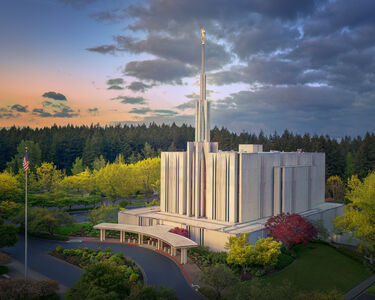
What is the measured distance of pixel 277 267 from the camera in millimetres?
30219

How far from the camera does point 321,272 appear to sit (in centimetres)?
3009

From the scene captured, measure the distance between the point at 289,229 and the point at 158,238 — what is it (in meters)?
14.0

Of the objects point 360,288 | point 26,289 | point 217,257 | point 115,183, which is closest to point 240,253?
point 217,257

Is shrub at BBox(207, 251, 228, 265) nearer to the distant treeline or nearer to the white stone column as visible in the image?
the white stone column

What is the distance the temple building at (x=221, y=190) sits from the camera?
37656 mm

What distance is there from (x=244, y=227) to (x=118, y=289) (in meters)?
18.1

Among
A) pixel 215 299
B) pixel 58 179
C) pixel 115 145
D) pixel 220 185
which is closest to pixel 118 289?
pixel 215 299

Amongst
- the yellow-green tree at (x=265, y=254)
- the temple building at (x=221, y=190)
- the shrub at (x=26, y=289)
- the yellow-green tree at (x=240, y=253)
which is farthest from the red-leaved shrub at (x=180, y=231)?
the shrub at (x=26, y=289)

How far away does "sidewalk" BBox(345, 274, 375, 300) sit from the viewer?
85.1 ft

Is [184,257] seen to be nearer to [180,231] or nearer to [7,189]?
[180,231]

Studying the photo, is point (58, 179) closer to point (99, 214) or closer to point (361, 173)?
point (99, 214)

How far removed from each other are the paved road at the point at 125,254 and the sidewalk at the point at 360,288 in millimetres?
12807

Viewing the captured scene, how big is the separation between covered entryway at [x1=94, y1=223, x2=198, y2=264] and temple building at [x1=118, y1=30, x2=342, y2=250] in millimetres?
2630

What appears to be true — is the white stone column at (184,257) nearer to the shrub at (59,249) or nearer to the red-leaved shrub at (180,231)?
the red-leaved shrub at (180,231)
